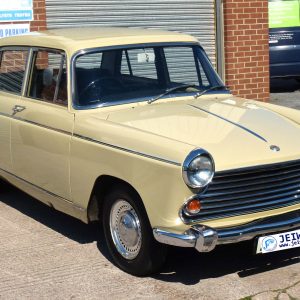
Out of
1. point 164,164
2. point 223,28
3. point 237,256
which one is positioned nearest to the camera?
point 164,164

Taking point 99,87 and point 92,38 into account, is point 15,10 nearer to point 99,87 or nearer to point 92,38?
point 92,38

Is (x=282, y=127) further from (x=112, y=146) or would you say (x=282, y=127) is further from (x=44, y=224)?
(x=44, y=224)

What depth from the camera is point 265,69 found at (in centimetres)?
1075

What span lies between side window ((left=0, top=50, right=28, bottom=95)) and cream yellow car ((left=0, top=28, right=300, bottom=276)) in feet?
0.04

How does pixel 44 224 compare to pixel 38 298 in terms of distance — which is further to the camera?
pixel 44 224

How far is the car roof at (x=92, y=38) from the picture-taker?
561cm

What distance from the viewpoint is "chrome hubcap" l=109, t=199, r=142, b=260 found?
473cm

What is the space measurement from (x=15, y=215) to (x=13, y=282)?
1662 mm

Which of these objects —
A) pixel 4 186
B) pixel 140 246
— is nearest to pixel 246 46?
pixel 4 186

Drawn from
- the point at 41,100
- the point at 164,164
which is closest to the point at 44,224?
the point at 41,100

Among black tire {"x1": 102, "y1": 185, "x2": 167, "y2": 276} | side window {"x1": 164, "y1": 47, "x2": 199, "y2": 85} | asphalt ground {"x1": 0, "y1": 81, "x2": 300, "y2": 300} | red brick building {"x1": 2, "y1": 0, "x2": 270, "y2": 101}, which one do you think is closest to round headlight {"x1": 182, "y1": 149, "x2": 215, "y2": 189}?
black tire {"x1": 102, "y1": 185, "x2": 167, "y2": 276}

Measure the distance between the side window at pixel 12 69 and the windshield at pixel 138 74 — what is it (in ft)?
2.69

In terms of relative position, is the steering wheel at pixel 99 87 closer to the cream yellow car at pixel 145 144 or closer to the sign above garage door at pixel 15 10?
the cream yellow car at pixel 145 144

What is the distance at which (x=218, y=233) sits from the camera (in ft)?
14.3
